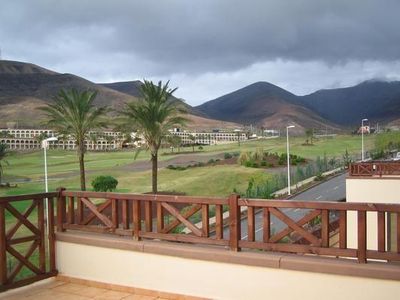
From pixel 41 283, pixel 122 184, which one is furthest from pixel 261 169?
pixel 41 283

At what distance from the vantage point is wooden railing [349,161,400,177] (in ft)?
73.8

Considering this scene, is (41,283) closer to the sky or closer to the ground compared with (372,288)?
closer to the ground

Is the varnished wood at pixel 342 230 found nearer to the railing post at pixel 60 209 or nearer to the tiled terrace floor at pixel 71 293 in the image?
the tiled terrace floor at pixel 71 293

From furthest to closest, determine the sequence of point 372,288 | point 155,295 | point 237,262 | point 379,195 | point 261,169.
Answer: point 261,169 → point 379,195 → point 155,295 → point 237,262 → point 372,288

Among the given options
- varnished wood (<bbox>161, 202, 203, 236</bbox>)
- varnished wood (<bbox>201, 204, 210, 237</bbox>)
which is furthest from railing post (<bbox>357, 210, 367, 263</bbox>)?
varnished wood (<bbox>161, 202, 203, 236</bbox>)

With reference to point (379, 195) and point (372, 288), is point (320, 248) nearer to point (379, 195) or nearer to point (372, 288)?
point (372, 288)

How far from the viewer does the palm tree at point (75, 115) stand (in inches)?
1453

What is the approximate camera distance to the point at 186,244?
7461 millimetres

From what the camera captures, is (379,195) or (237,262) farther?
(379,195)

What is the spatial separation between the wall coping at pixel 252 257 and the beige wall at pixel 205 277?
0.23 ft

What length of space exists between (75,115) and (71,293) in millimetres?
30637

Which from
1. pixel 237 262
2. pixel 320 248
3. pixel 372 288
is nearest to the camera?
pixel 372 288

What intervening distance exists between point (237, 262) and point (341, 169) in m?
64.2

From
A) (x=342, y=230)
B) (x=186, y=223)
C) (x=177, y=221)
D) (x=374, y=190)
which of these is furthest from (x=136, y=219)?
(x=374, y=190)
